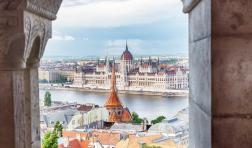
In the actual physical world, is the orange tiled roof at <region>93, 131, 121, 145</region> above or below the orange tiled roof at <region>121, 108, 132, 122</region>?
below

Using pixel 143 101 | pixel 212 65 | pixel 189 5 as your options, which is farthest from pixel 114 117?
pixel 212 65

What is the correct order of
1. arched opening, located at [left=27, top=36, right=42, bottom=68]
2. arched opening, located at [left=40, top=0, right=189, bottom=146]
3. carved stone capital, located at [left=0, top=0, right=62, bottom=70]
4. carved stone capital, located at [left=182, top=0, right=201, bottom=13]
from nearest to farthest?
carved stone capital, located at [left=182, top=0, right=201, bottom=13] → carved stone capital, located at [left=0, top=0, right=62, bottom=70] → arched opening, located at [left=27, top=36, right=42, bottom=68] → arched opening, located at [left=40, top=0, right=189, bottom=146]

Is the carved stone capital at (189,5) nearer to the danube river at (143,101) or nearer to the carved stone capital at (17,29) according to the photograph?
the carved stone capital at (17,29)

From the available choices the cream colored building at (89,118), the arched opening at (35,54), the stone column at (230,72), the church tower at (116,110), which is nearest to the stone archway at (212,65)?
the stone column at (230,72)

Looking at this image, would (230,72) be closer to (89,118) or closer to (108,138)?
(108,138)

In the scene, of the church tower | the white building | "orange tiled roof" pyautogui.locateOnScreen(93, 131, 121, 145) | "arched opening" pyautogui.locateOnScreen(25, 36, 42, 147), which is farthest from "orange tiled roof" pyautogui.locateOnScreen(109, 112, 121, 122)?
"arched opening" pyautogui.locateOnScreen(25, 36, 42, 147)

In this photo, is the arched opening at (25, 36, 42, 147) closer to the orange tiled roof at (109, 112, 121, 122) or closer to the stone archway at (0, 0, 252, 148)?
the stone archway at (0, 0, 252, 148)
